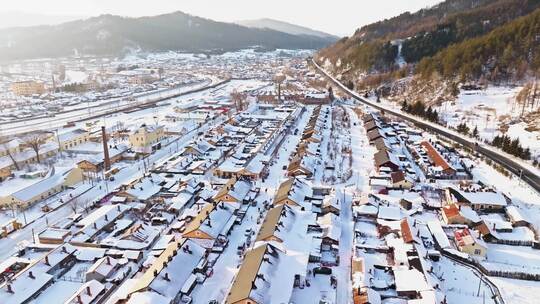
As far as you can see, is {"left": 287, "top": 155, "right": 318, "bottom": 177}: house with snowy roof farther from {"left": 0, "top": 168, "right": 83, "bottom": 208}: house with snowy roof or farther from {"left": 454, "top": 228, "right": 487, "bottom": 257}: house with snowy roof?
{"left": 0, "top": 168, "right": 83, "bottom": 208}: house with snowy roof

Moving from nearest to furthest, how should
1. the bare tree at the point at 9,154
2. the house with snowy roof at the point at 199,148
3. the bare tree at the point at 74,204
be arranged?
the bare tree at the point at 74,204 → the bare tree at the point at 9,154 → the house with snowy roof at the point at 199,148

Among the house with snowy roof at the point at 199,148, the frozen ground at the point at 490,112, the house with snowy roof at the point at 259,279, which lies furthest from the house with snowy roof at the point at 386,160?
the house with snowy roof at the point at 259,279

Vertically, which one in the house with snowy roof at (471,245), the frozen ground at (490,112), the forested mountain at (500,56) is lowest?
the house with snowy roof at (471,245)

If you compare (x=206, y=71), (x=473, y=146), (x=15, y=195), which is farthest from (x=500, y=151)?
(x=206, y=71)

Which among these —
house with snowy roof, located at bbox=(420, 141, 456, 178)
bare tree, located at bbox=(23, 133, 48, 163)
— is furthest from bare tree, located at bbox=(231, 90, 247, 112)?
house with snowy roof, located at bbox=(420, 141, 456, 178)

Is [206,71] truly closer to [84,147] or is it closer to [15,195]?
[84,147]

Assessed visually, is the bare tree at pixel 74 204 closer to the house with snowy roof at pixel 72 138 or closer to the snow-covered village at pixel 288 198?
the snow-covered village at pixel 288 198
